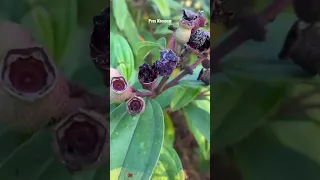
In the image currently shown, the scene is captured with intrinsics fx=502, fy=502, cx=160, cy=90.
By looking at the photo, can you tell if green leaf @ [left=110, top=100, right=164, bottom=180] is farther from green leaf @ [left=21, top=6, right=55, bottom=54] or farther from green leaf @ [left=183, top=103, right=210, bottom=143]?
green leaf @ [left=21, top=6, right=55, bottom=54]

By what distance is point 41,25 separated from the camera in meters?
2.13

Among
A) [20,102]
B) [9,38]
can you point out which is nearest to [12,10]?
[9,38]

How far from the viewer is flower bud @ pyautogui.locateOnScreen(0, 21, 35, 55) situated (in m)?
2.12

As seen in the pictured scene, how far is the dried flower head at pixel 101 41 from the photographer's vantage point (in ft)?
7.04

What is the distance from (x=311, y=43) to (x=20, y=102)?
4.24ft

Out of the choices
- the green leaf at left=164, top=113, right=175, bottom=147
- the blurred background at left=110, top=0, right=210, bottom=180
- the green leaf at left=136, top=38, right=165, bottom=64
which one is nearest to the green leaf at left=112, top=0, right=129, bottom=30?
the blurred background at left=110, top=0, right=210, bottom=180

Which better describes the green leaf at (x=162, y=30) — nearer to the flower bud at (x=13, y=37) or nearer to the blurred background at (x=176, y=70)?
the blurred background at (x=176, y=70)

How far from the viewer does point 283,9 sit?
2230 millimetres

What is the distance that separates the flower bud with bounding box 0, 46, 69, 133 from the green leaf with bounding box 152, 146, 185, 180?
Result: 481 mm

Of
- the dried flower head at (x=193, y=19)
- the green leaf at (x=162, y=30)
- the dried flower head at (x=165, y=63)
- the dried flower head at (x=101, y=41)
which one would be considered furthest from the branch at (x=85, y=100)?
the dried flower head at (x=193, y=19)

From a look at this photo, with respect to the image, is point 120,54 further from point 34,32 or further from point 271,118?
point 271,118

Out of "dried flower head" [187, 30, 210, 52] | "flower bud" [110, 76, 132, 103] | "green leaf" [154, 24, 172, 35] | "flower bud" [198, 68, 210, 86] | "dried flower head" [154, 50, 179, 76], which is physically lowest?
"flower bud" [110, 76, 132, 103]

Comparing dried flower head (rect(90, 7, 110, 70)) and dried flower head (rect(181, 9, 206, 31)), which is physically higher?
dried flower head (rect(181, 9, 206, 31))

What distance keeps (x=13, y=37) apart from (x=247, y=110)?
107 centimetres
